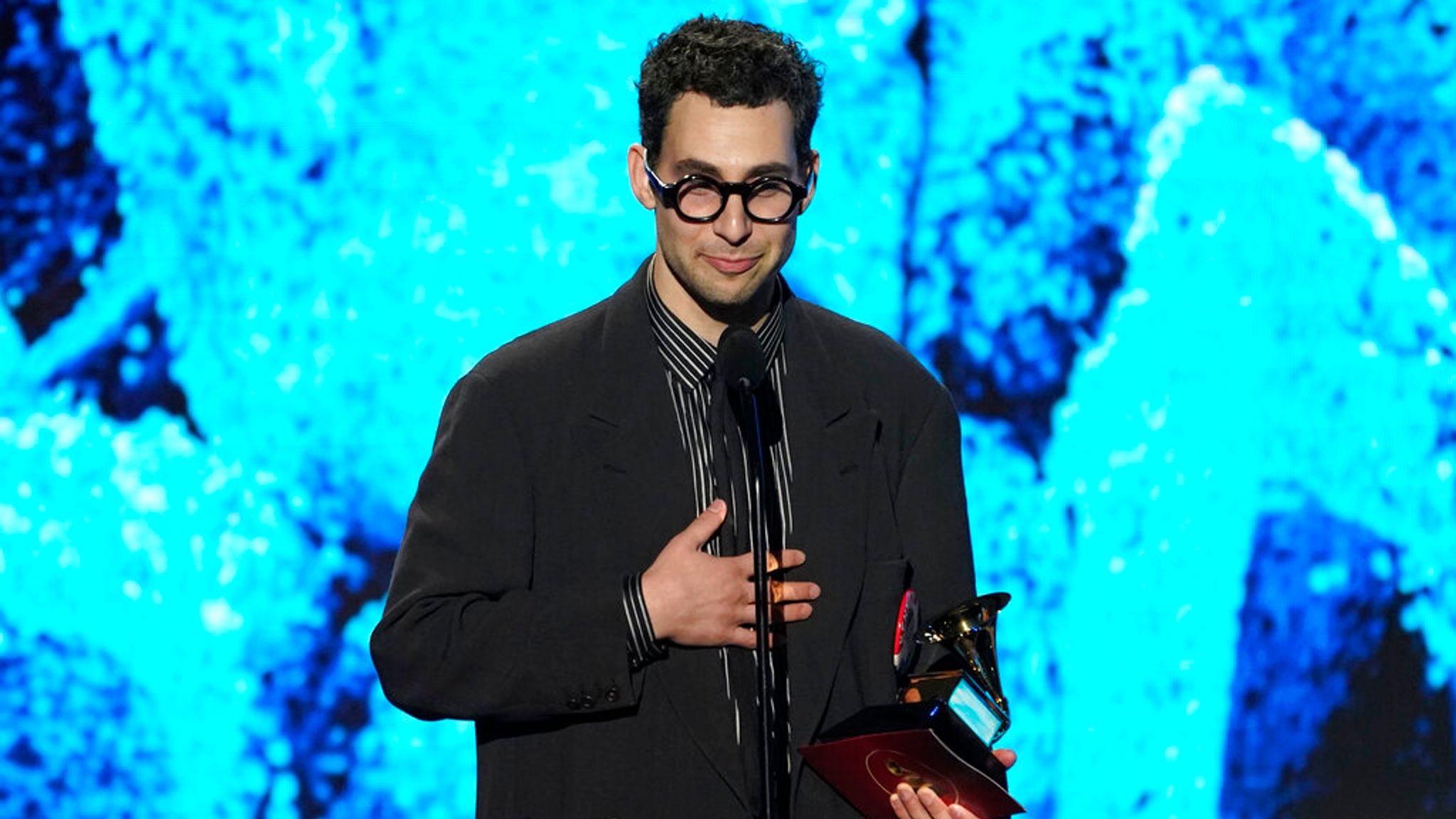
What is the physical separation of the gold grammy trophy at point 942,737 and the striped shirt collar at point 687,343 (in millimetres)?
389

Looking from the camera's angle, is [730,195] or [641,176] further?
[641,176]

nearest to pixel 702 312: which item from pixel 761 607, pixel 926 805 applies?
pixel 761 607

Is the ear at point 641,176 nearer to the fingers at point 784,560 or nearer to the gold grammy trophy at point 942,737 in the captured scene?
the fingers at point 784,560

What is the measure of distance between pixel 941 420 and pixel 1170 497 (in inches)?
59.2

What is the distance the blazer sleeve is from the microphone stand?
0.23 meters

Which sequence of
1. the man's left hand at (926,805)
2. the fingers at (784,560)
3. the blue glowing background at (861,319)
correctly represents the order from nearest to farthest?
the man's left hand at (926,805) → the fingers at (784,560) → the blue glowing background at (861,319)

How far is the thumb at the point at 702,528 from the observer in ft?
4.97

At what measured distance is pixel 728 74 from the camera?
167 cm

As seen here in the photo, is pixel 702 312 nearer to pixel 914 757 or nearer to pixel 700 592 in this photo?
pixel 700 592

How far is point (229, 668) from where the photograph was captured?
2.89 meters

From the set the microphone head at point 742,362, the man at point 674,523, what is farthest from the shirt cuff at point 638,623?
the microphone head at point 742,362

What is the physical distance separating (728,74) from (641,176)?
0.18 metres

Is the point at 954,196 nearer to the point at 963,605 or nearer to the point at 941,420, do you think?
the point at 941,420

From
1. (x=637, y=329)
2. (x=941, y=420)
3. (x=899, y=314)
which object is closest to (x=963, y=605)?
(x=941, y=420)
